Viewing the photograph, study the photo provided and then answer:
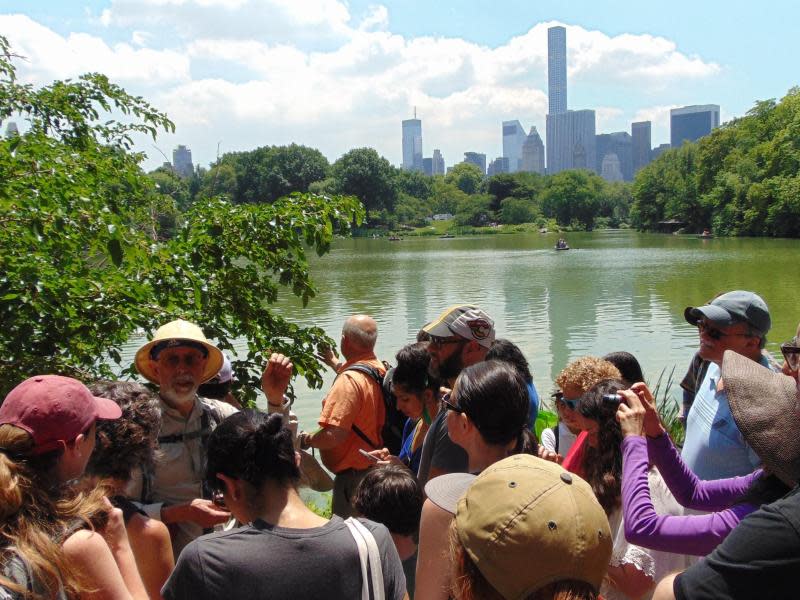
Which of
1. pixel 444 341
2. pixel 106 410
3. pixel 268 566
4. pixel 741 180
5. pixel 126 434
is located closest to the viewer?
pixel 268 566

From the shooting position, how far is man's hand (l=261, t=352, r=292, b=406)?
3557 mm

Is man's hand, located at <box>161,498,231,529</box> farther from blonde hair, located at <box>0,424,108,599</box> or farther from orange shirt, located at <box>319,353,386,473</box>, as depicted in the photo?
orange shirt, located at <box>319,353,386,473</box>

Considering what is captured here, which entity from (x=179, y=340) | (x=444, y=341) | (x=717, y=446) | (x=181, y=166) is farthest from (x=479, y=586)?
(x=181, y=166)

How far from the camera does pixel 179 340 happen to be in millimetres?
3816

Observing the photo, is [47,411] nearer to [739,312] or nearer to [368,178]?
[739,312]

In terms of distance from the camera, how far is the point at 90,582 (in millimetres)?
2119

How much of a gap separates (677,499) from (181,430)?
2.15 metres

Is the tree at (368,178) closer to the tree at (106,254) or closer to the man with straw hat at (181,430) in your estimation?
the tree at (106,254)

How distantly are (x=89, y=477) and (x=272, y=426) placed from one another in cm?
75

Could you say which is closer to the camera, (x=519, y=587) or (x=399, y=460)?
(x=519, y=587)

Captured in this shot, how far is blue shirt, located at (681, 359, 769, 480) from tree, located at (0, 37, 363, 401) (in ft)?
9.21

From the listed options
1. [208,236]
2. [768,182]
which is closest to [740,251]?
[768,182]

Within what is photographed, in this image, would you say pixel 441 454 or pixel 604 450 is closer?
pixel 604 450

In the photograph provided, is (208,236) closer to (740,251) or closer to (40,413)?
(40,413)
